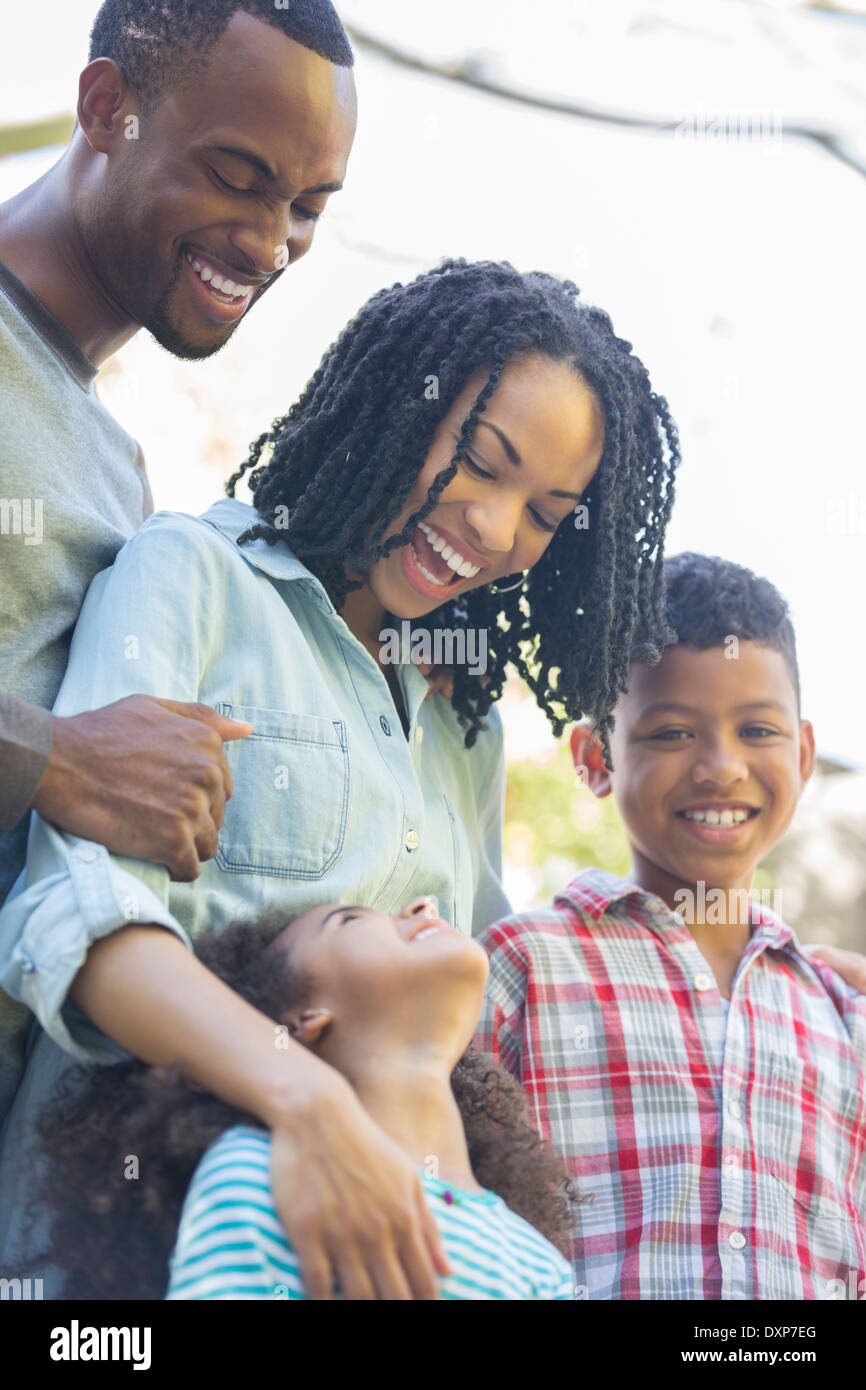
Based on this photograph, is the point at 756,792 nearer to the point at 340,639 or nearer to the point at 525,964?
the point at 525,964

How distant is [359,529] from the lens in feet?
7.00

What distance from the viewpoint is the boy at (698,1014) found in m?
2.29

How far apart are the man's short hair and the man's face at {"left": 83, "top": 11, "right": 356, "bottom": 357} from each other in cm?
2

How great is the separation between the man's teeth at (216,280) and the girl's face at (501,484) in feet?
1.44

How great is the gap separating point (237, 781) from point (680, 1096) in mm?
1076

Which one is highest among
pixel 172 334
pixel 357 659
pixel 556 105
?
pixel 556 105

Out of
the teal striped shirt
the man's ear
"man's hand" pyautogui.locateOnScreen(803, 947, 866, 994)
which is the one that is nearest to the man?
the man's ear

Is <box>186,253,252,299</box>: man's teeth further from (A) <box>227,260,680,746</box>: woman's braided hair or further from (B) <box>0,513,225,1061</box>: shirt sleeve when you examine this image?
(B) <box>0,513,225,1061</box>: shirt sleeve

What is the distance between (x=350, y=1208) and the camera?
134 cm

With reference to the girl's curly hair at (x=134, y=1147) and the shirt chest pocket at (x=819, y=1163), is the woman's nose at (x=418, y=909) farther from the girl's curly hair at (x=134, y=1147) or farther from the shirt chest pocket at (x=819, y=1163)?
the shirt chest pocket at (x=819, y=1163)

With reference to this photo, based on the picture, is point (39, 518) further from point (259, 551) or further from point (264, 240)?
point (264, 240)

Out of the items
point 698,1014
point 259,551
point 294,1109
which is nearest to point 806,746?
point 698,1014
